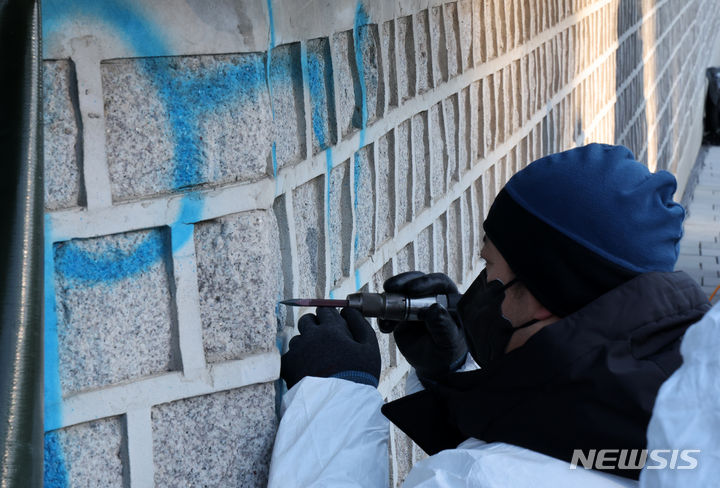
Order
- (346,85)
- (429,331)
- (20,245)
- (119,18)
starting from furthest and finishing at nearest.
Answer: (346,85) < (429,331) < (119,18) < (20,245)

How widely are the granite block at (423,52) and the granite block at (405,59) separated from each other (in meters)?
0.03

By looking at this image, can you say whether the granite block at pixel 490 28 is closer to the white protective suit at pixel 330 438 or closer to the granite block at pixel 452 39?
the granite block at pixel 452 39

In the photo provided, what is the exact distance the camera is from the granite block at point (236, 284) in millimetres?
1827

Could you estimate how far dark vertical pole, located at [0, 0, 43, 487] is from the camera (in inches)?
53.9

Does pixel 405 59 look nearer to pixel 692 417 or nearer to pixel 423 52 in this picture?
pixel 423 52

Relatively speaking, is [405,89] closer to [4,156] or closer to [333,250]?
[333,250]

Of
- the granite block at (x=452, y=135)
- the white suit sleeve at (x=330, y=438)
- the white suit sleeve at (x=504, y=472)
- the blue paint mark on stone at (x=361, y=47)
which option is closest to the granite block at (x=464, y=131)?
the granite block at (x=452, y=135)

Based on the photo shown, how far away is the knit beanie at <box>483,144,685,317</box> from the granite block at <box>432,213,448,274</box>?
1.37 m

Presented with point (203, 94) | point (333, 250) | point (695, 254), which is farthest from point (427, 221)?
point (695, 254)

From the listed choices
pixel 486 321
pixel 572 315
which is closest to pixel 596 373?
pixel 572 315

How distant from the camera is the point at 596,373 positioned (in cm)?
152

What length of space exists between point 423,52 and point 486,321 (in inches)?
48.2

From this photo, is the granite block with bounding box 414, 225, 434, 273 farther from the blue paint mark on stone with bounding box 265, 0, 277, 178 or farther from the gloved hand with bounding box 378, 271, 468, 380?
the blue paint mark on stone with bounding box 265, 0, 277, 178

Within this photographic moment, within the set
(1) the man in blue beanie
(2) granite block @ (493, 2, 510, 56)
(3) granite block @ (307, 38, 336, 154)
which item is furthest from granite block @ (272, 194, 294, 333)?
(2) granite block @ (493, 2, 510, 56)
